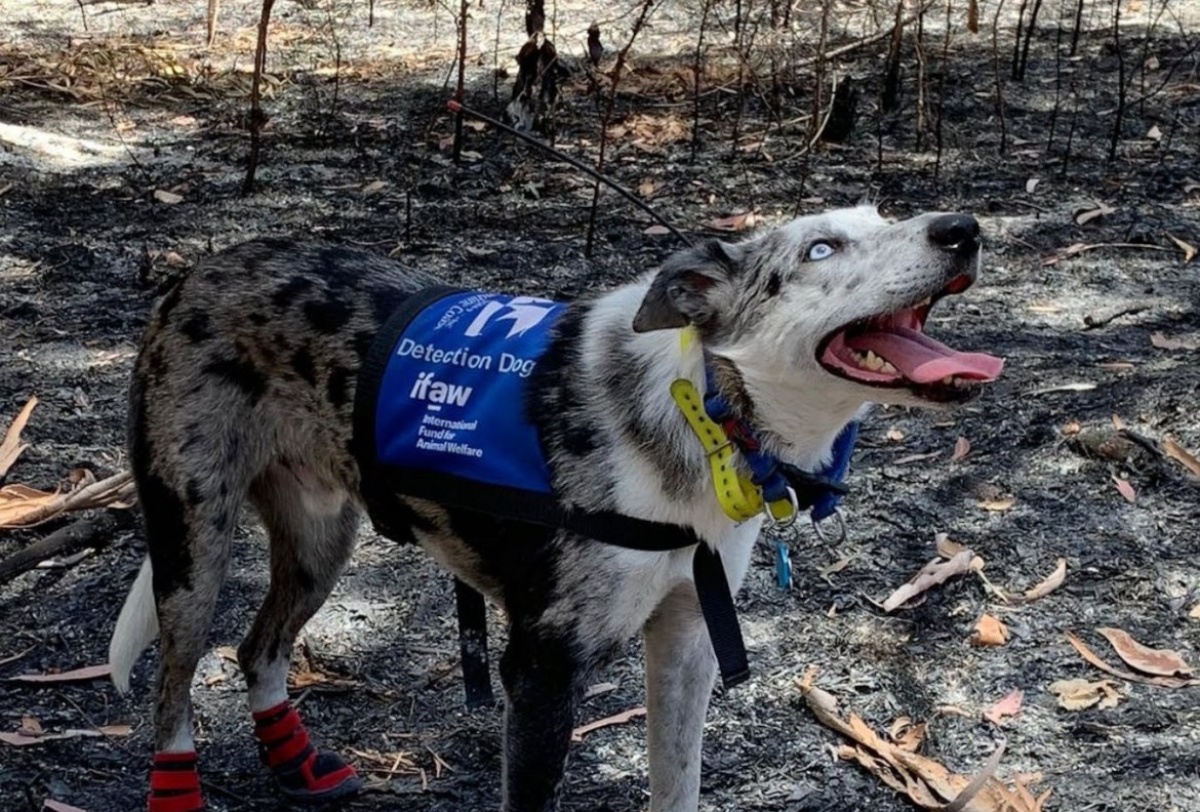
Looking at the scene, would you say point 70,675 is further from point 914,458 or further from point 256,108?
point 256,108

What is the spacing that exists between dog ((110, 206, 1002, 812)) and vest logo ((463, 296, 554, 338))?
0.01 meters

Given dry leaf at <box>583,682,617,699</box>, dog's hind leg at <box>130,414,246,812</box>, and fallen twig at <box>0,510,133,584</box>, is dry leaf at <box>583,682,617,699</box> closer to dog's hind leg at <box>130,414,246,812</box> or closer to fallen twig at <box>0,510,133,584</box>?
dog's hind leg at <box>130,414,246,812</box>

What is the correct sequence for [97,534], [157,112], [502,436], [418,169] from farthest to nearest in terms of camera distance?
[157,112] < [418,169] < [97,534] < [502,436]

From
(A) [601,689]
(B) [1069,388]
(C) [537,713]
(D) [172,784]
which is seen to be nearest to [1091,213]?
(B) [1069,388]

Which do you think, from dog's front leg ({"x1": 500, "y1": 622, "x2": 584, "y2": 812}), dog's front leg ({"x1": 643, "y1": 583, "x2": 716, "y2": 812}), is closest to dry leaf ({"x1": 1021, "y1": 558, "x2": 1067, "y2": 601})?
dog's front leg ({"x1": 643, "y1": 583, "x2": 716, "y2": 812})

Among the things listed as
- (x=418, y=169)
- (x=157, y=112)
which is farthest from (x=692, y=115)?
Result: (x=157, y=112)

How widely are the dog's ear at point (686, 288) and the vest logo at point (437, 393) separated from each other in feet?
1.54

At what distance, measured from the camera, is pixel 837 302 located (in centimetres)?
321

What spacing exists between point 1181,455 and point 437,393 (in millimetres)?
3185

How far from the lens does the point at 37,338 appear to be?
664 centimetres

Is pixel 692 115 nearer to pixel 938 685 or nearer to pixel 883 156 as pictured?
pixel 883 156

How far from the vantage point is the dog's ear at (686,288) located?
3.38m

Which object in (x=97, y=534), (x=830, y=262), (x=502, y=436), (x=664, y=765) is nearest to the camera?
(x=830, y=262)

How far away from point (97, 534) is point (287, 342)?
1.68 m
